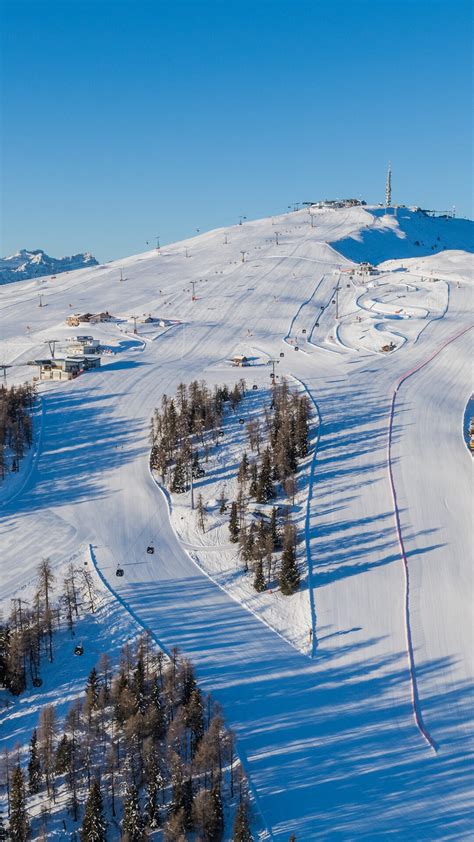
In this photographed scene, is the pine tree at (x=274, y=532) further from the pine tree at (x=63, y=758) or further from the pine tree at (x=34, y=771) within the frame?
the pine tree at (x=34, y=771)

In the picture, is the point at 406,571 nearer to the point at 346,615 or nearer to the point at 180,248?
Answer: the point at 346,615

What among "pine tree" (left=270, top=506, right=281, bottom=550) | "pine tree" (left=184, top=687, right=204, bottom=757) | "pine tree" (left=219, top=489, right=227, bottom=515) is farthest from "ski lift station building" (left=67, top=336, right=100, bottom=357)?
"pine tree" (left=184, top=687, right=204, bottom=757)

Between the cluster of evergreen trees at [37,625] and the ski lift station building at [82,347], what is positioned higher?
the ski lift station building at [82,347]

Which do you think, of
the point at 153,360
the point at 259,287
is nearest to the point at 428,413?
the point at 153,360

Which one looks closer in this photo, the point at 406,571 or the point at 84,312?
the point at 406,571

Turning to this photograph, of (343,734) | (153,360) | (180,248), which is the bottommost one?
(343,734)

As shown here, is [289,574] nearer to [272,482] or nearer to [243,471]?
[272,482]

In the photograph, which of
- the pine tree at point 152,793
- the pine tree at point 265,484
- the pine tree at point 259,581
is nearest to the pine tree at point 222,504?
the pine tree at point 265,484

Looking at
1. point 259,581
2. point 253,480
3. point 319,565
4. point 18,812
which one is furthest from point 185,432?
point 18,812
